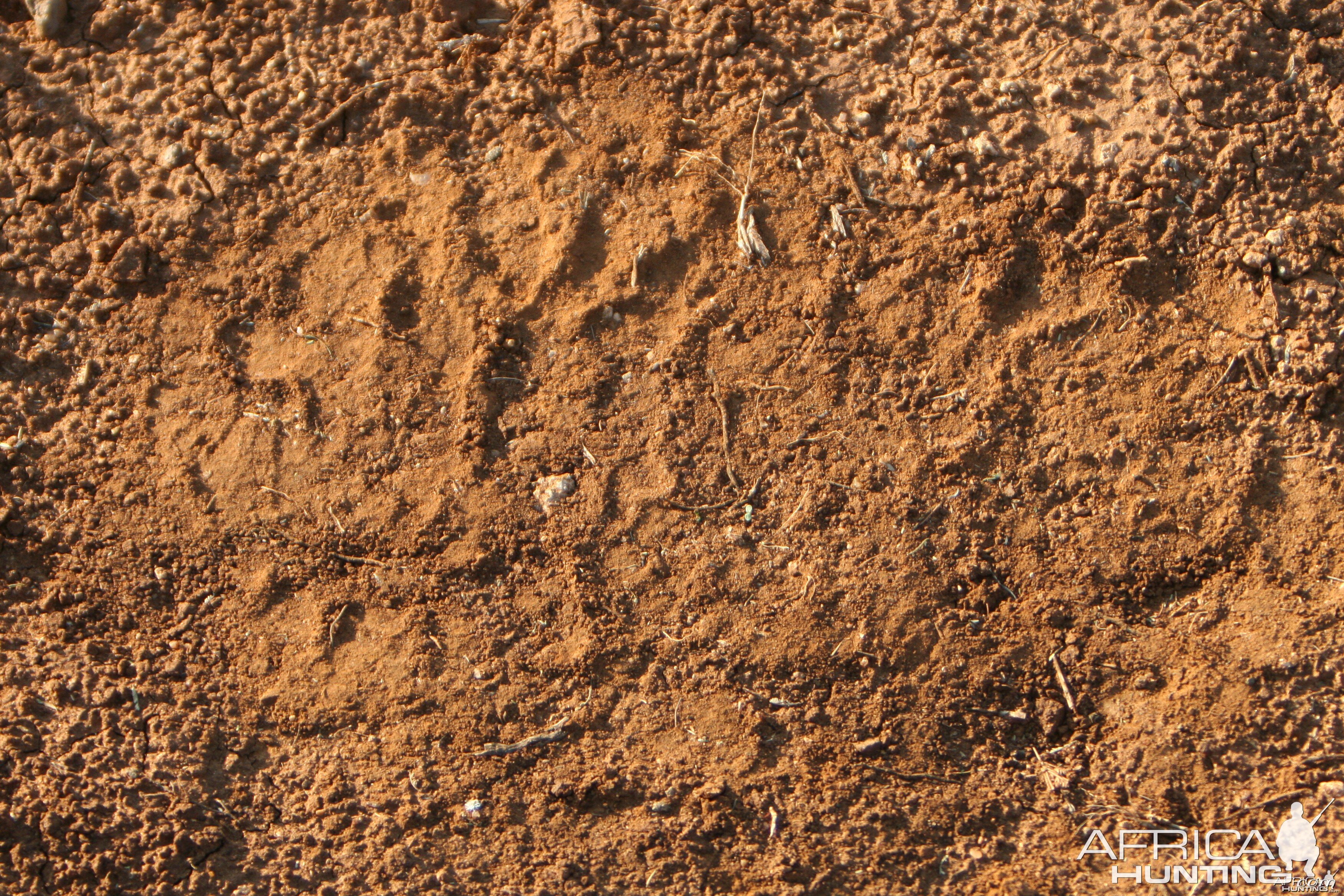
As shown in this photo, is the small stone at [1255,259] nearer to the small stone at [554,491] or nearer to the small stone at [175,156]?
the small stone at [554,491]

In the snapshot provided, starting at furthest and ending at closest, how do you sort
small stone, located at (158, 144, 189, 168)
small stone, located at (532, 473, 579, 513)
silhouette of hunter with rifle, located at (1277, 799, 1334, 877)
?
small stone, located at (158, 144, 189, 168)
small stone, located at (532, 473, 579, 513)
silhouette of hunter with rifle, located at (1277, 799, 1334, 877)

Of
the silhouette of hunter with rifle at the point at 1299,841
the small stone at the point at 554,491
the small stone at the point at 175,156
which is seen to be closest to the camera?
the silhouette of hunter with rifle at the point at 1299,841

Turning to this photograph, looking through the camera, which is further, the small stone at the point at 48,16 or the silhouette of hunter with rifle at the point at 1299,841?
the small stone at the point at 48,16

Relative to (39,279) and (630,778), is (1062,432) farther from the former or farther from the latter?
(39,279)

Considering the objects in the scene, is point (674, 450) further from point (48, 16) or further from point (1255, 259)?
point (48, 16)

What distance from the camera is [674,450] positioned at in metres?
2.73

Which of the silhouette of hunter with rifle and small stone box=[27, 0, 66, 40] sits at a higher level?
small stone box=[27, 0, 66, 40]

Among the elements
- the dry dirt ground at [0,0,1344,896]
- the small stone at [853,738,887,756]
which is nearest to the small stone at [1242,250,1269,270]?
the dry dirt ground at [0,0,1344,896]

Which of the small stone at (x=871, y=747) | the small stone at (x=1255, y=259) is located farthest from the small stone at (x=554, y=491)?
the small stone at (x=1255, y=259)

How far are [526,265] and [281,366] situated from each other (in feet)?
2.70

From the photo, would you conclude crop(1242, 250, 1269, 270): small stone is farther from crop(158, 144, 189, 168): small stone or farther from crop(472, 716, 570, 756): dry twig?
crop(158, 144, 189, 168): small stone

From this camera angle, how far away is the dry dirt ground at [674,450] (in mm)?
2662

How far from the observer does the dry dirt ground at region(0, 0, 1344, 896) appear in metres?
2.66

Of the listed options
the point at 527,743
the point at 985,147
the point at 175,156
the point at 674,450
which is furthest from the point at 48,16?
the point at 985,147
